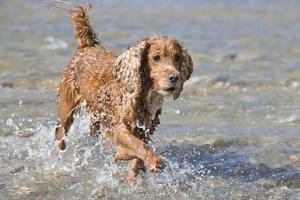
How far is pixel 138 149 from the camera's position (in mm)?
7066

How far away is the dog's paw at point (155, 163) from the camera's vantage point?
6.69 meters

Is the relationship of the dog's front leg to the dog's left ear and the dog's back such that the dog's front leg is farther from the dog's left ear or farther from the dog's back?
the dog's left ear

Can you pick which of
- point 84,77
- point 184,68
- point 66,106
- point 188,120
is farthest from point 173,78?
point 188,120

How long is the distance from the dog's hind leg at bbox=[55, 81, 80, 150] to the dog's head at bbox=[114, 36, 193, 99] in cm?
113

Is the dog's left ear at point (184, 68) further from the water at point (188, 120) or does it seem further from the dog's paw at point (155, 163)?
the water at point (188, 120)

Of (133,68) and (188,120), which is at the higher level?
(133,68)

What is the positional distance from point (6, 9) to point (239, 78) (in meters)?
8.27

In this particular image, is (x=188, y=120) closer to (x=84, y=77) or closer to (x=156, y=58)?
(x=84, y=77)

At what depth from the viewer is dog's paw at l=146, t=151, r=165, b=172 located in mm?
6688

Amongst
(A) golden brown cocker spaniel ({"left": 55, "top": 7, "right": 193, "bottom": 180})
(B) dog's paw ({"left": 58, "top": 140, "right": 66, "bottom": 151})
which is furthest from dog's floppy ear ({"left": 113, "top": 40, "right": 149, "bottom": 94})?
(B) dog's paw ({"left": 58, "top": 140, "right": 66, "bottom": 151})

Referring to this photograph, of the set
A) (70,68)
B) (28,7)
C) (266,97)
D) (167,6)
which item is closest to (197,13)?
(167,6)

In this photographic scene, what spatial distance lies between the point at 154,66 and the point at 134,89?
0.28 meters

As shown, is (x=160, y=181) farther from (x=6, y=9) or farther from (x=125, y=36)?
(x=6, y=9)

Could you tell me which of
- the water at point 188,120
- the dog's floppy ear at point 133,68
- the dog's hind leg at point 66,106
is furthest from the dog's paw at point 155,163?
the dog's hind leg at point 66,106
